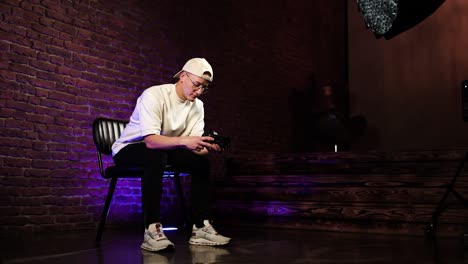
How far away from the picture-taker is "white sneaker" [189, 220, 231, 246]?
290 centimetres

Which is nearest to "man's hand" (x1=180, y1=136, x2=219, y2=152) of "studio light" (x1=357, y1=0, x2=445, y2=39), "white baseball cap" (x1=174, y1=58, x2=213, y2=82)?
"white baseball cap" (x1=174, y1=58, x2=213, y2=82)

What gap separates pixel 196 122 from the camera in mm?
3135

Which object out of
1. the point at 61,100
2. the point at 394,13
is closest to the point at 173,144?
the point at 394,13

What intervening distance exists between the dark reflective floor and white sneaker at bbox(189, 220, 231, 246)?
58 millimetres

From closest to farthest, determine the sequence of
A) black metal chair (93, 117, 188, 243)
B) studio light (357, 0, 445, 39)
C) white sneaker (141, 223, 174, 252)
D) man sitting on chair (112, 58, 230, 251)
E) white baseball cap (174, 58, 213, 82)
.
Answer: studio light (357, 0, 445, 39), white sneaker (141, 223, 174, 252), man sitting on chair (112, 58, 230, 251), white baseball cap (174, 58, 213, 82), black metal chair (93, 117, 188, 243)

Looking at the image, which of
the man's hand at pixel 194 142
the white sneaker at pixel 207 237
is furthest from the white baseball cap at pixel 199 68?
the white sneaker at pixel 207 237

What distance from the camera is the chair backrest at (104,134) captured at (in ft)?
11.2

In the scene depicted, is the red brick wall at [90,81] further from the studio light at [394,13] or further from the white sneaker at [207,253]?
the studio light at [394,13]

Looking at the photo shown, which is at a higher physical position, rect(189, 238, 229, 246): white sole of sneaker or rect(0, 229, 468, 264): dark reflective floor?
rect(189, 238, 229, 246): white sole of sneaker

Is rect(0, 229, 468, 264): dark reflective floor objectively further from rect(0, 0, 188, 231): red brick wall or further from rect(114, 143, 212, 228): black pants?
rect(0, 0, 188, 231): red brick wall

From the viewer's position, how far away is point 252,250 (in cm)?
274

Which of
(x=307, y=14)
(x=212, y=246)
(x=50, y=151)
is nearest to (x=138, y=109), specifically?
(x=212, y=246)

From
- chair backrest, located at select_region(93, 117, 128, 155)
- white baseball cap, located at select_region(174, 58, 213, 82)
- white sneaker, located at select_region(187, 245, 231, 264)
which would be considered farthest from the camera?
chair backrest, located at select_region(93, 117, 128, 155)

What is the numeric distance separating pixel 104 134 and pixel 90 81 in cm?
88
